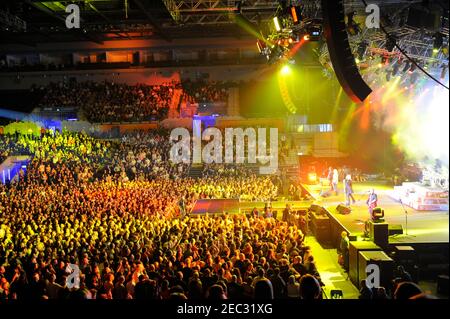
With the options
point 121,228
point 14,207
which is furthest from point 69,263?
point 14,207

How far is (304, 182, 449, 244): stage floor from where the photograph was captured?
29.5 ft

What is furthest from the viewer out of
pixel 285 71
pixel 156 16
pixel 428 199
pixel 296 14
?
Answer: pixel 285 71

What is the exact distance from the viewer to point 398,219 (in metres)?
10.8

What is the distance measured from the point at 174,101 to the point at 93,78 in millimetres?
6988

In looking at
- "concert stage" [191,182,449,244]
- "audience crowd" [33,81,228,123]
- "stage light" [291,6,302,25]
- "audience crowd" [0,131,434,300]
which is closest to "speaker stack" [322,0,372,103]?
"audience crowd" [0,131,434,300]

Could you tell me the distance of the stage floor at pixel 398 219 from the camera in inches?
354

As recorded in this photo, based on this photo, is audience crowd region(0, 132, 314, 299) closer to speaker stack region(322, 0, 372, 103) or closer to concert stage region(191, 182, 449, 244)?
concert stage region(191, 182, 449, 244)

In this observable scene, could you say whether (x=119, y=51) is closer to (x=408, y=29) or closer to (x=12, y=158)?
(x=12, y=158)

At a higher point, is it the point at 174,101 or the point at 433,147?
the point at 174,101

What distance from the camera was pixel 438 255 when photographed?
8430 millimetres

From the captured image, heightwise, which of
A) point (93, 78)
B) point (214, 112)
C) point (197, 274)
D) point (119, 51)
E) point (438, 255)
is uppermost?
point (119, 51)

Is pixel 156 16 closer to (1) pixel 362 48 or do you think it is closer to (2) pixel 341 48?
(1) pixel 362 48

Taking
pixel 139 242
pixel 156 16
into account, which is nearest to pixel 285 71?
pixel 156 16

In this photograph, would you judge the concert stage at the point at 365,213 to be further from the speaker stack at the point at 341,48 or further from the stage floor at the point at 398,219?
the speaker stack at the point at 341,48
